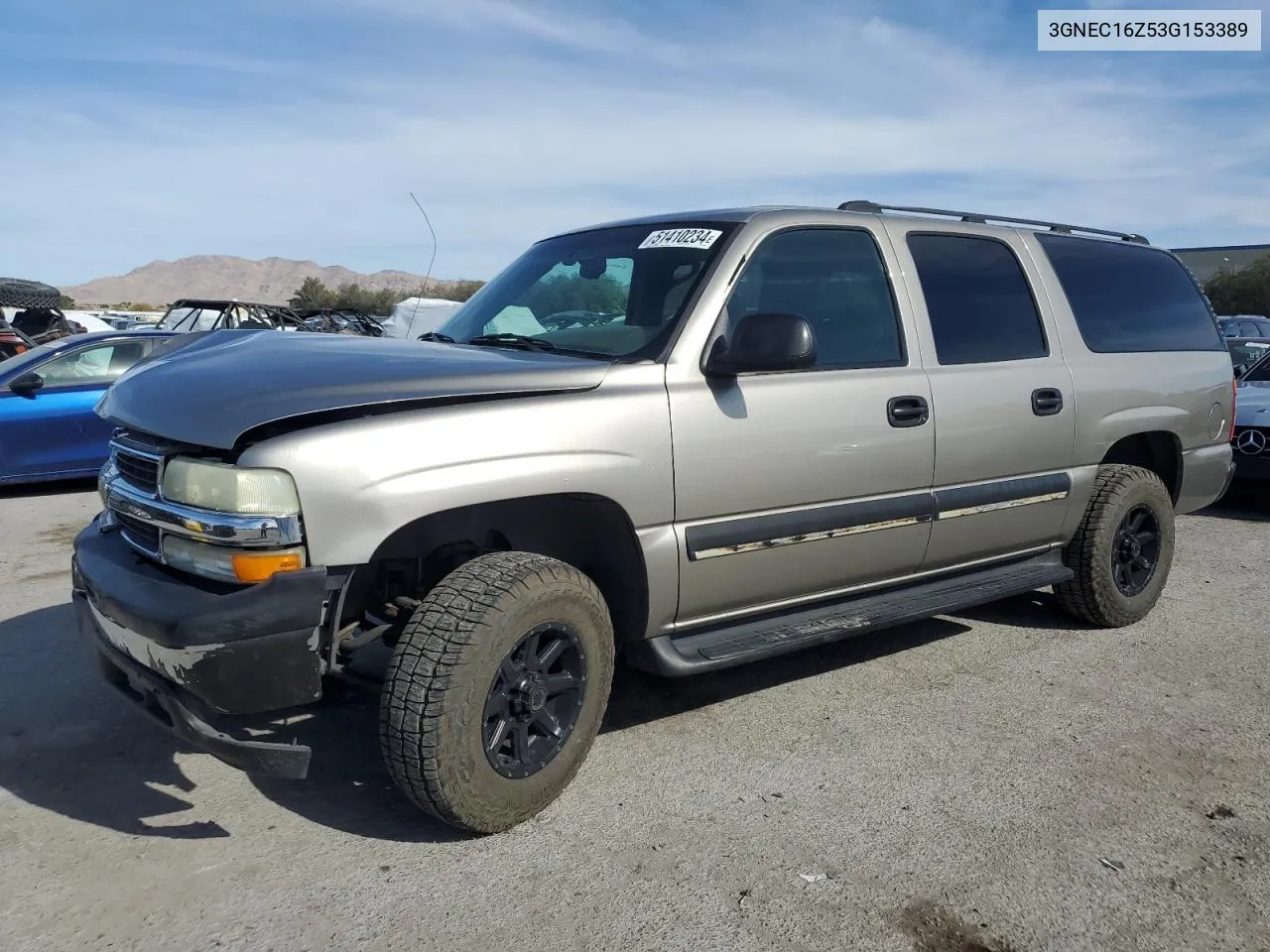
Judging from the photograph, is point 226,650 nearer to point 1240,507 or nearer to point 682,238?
point 682,238

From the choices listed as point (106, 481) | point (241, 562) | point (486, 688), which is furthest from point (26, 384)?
point (486, 688)

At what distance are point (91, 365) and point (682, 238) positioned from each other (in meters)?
7.07

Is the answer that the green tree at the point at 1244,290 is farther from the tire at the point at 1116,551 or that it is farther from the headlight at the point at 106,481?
the headlight at the point at 106,481

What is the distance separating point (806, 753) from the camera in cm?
362

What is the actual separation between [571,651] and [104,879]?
4.57 ft

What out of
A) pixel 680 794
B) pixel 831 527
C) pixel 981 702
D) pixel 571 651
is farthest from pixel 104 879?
pixel 981 702

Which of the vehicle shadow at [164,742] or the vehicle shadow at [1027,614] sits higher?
the vehicle shadow at [164,742]

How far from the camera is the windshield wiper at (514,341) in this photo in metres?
3.65

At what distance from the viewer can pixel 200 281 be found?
11125 centimetres

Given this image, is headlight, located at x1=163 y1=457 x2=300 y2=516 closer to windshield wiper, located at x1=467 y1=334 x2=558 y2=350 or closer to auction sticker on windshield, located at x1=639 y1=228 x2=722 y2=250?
windshield wiper, located at x1=467 y1=334 x2=558 y2=350

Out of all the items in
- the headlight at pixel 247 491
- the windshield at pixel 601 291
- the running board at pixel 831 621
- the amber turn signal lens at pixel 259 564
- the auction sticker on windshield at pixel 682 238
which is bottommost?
the running board at pixel 831 621

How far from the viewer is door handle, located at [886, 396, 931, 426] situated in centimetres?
384

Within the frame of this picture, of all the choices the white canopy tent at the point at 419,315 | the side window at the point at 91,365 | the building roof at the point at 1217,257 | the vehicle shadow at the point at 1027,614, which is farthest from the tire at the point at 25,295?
the building roof at the point at 1217,257

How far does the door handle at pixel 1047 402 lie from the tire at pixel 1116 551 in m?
0.57
